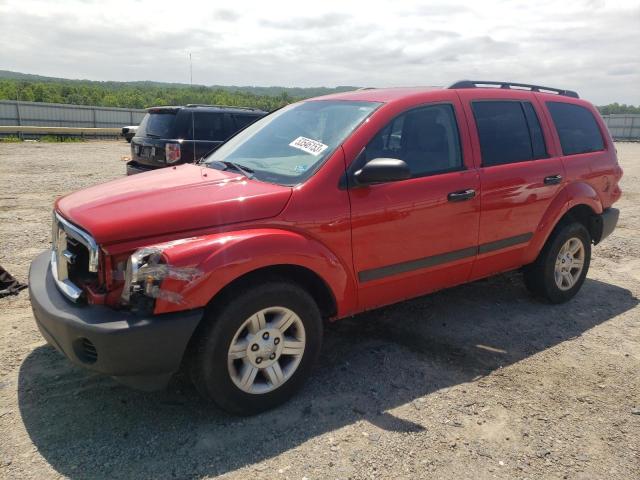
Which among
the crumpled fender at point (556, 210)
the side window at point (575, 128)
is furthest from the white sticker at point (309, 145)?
the side window at point (575, 128)

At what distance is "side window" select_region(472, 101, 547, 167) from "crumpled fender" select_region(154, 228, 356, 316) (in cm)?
177

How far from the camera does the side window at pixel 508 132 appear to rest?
4176 millimetres

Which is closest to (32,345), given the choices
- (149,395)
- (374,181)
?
(149,395)

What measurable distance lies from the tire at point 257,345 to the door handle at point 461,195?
4.34ft

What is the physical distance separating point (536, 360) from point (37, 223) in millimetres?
6625

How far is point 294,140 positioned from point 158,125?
A: 528cm

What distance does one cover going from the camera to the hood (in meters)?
2.81

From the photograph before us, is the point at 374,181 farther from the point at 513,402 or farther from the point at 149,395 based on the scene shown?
the point at 149,395

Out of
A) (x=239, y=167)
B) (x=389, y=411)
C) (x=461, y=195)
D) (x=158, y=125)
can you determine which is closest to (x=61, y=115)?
(x=158, y=125)

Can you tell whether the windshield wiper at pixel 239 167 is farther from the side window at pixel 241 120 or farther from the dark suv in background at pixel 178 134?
the side window at pixel 241 120

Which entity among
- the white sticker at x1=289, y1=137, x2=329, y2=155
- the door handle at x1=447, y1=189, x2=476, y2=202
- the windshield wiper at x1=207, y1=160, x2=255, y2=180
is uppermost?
the white sticker at x1=289, y1=137, x2=329, y2=155

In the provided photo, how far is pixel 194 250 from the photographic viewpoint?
275 centimetres

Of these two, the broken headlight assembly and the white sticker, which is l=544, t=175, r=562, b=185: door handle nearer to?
the white sticker

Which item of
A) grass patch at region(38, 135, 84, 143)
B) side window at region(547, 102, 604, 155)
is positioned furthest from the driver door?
grass patch at region(38, 135, 84, 143)
